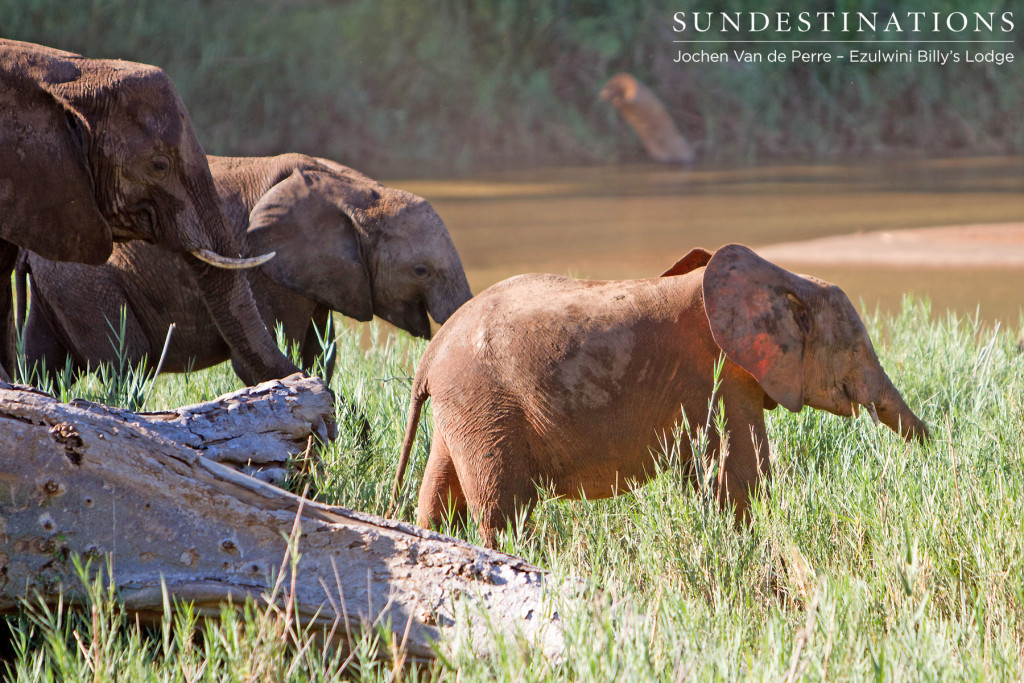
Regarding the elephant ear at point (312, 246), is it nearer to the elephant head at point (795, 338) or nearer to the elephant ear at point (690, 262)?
the elephant ear at point (690, 262)

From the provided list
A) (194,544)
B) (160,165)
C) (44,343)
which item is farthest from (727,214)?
(194,544)

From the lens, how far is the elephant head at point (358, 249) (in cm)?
425

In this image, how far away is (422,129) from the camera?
1794 cm

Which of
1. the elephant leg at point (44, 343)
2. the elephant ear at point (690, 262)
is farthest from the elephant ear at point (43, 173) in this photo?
the elephant ear at point (690, 262)

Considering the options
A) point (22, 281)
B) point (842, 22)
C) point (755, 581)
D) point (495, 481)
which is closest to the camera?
point (755, 581)

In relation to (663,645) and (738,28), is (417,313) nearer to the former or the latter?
(663,645)

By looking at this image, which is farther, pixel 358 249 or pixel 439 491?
pixel 358 249

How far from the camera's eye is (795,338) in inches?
109

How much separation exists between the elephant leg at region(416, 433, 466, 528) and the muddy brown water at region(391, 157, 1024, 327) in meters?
4.65

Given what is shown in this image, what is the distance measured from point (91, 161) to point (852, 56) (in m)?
18.8

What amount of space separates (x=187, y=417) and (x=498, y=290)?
811 millimetres

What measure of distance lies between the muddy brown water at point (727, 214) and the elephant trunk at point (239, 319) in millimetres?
3896

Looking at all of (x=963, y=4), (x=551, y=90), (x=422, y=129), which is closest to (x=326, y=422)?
(x=422, y=129)

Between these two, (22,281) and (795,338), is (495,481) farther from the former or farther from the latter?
(22,281)
